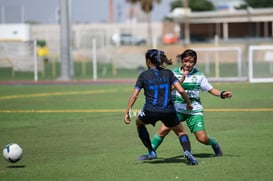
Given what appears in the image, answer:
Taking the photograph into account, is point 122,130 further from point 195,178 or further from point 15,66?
point 15,66

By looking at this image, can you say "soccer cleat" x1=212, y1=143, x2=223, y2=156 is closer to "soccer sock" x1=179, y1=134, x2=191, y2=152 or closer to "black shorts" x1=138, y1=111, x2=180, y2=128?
"soccer sock" x1=179, y1=134, x2=191, y2=152

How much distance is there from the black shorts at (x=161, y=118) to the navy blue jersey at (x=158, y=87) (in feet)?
0.21

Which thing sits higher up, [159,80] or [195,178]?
[159,80]

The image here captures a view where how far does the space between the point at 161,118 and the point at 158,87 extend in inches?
18.6

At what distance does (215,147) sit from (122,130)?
4.97 metres

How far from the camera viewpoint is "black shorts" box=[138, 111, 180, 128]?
11523mm

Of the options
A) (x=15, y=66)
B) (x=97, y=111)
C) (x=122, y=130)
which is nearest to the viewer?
(x=122, y=130)

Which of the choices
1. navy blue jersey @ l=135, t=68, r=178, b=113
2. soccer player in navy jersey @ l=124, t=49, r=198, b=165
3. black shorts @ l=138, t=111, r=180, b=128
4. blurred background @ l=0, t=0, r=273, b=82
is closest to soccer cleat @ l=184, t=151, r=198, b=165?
soccer player in navy jersey @ l=124, t=49, r=198, b=165

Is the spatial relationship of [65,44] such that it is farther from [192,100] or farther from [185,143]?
[185,143]

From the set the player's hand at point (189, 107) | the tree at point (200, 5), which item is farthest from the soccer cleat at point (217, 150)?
the tree at point (200, 5)

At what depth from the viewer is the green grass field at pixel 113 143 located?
36.2ft

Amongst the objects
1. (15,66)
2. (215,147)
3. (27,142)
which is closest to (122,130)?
(27,142)

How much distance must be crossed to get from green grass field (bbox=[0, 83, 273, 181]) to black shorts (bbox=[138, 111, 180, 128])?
0.66 metres

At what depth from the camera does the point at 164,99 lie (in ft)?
37.8
